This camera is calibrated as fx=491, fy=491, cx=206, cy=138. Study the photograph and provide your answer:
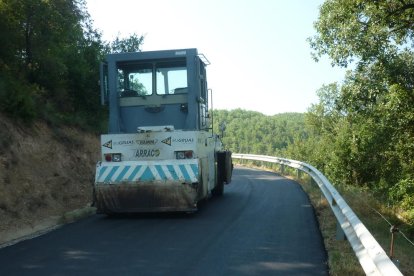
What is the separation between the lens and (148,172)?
9711mm

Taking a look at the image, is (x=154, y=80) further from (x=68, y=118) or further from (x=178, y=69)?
(x=68, y=118)

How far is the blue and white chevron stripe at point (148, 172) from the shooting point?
380 inches

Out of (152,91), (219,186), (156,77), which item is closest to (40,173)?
(152,91)

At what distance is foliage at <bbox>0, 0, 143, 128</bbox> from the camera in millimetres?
13320

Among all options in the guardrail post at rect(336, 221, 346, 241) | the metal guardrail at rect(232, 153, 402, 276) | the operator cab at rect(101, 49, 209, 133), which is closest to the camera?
the metal guardrail at rect(232, 153, 402, 276)

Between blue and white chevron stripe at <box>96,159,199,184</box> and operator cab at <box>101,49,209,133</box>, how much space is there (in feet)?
3.63

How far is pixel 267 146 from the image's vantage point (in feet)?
453

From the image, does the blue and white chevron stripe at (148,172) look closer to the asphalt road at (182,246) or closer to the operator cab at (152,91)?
the asphalt road at (182,246)

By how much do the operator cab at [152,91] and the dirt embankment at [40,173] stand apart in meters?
2.11

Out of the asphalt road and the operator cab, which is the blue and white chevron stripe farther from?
the operator cab

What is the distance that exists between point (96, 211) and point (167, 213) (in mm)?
1454

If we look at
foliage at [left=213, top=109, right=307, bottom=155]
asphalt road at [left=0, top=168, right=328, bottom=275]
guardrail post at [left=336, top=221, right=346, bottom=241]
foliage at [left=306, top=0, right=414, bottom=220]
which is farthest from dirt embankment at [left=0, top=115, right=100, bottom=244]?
foliage at [left=213, top=109, right=307, bottom=155]

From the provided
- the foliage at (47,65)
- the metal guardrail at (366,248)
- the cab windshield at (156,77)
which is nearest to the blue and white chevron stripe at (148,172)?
the cab windshield at (156,77)

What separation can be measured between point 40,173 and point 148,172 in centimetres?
361
